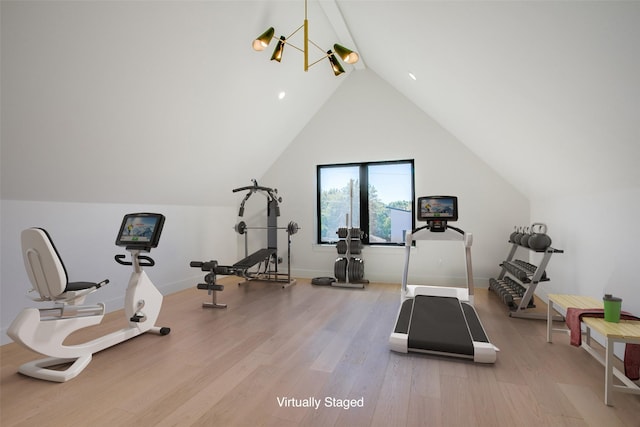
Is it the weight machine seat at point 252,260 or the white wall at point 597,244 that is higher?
the white wall at point 597,244

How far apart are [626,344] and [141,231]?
3.86 m

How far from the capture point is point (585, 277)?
3.00 meters

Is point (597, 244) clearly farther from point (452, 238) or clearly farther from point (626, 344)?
point (452, 238)

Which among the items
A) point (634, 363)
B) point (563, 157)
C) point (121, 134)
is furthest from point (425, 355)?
point (121, 134)

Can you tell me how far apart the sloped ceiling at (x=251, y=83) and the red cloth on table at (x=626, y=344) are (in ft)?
3.17

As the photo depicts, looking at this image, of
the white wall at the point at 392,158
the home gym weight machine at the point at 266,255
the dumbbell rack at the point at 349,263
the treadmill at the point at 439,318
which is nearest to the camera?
the treadmill at the point at 439,318

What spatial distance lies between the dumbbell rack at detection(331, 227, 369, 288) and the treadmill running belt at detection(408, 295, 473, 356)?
1.50 metres

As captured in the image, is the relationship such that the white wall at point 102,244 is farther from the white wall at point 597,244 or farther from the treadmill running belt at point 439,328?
the white wall at point 597,244

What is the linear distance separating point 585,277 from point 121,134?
187 inches

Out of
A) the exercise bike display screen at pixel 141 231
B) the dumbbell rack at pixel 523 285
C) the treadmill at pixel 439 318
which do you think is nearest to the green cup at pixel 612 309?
the treadmill at pixel 439 318

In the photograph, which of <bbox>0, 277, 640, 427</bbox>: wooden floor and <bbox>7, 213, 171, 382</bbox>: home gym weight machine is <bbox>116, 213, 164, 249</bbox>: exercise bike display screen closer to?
<bbox>7, 213, 171, 382</bbox>: home gym weight machine

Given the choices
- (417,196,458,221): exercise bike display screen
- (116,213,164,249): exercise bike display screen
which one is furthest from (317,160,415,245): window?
(116,213,164,249): exercise bike display screen

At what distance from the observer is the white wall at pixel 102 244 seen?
114 inches

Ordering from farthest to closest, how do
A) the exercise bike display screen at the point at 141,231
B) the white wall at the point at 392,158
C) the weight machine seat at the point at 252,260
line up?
1. the white wall at the point at 392,158
2. the weight machine seat at the point at 252,260
3. the exercise bike display screen at the point at 141,231
